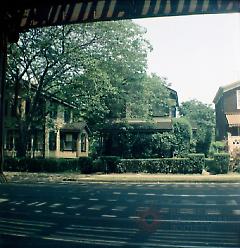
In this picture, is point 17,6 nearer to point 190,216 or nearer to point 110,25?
point 190,216

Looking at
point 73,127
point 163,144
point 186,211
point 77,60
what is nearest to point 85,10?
point 186,211

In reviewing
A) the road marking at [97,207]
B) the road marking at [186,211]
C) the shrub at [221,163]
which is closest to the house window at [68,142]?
the shrub at [221,163]

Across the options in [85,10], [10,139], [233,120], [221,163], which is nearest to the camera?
[85,10]

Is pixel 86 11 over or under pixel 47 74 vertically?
under

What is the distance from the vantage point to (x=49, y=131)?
43.6 metres

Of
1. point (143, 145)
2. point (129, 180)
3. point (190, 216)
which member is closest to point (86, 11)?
point (190, 216)

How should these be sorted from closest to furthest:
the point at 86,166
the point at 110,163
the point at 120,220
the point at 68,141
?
1. the point at 120,220
2. the point at 86,166
3. the point at 110,163
4. the point at 68,141

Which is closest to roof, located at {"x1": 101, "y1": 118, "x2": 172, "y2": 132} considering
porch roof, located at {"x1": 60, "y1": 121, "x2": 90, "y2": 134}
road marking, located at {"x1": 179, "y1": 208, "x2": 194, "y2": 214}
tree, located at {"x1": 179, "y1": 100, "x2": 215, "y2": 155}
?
porch roof, located at {"x1": 60, "y1": 121, "x2": 90, "y2": 134}

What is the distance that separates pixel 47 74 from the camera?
96.5ft

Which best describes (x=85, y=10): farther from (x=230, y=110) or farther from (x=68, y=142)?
(x=68, y=142)

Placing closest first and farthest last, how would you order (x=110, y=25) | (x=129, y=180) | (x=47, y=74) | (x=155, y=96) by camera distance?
(x=129, y=180) < (x=110, y=25) < (x=47, y=74) < (x=155, y=96)

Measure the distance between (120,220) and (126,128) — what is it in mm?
25699

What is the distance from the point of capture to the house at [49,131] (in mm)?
31359

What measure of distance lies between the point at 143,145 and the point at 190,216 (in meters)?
23.8
